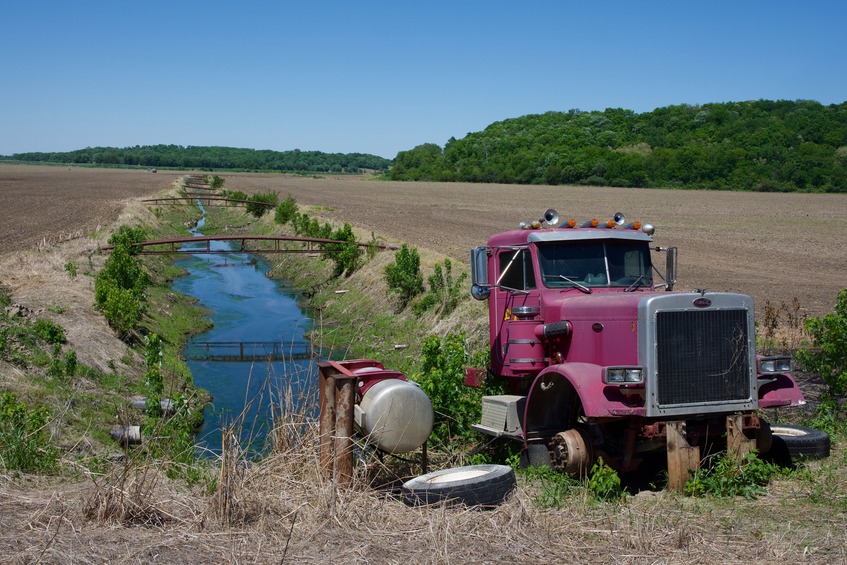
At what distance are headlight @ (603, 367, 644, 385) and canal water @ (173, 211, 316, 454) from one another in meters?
2.86

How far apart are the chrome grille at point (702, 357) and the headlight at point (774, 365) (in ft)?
0.86

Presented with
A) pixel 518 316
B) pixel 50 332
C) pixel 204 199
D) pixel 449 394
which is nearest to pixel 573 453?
pixel 518 316

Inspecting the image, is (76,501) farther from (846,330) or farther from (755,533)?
(846,330)

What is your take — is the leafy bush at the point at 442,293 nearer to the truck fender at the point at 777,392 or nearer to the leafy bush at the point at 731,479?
the truck fender at the point at 777,392

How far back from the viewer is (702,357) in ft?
25.2

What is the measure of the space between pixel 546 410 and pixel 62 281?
1604 centimetres

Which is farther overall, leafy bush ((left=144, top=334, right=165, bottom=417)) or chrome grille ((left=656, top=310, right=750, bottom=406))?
leafy bush ((left=144, top=334, right=165, bottom=417))

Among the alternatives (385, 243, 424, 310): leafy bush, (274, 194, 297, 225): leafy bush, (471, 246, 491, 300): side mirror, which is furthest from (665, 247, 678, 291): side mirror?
(274, 194, 297, 225): leafy bush

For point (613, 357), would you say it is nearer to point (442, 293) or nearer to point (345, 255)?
point (442, 293)

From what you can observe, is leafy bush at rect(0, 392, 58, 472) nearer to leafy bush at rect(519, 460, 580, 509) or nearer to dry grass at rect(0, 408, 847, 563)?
dry grass at rect(0, 408, 847, 563)

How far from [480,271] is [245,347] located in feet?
39.1

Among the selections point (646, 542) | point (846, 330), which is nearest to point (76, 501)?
point (646, 542)

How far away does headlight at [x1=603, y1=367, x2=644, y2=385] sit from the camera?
7.39 meters

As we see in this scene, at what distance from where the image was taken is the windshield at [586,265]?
363 inches
